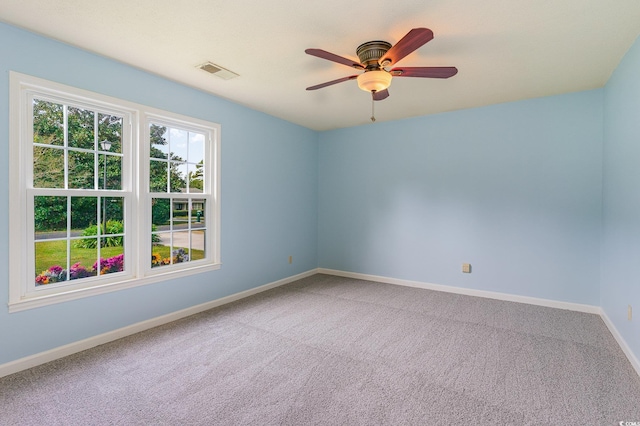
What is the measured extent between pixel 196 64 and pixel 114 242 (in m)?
1.85

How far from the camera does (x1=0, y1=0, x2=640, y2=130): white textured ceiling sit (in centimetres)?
205

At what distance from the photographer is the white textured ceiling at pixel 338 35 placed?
80.7 inches

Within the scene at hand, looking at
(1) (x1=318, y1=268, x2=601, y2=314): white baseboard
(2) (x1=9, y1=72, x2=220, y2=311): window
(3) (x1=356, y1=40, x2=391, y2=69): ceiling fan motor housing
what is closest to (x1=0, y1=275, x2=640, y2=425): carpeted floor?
(1) (x1=318, y1=268, x2=601, y2=314): white baseboard

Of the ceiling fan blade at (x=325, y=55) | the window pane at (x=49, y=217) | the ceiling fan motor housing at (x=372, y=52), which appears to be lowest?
the window pane at (x=49, y=217)

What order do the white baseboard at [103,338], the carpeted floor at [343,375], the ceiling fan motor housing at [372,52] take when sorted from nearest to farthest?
A: the carpeted floor at [343,375] < the white baseboard at [103,338] < the ceiling fan motor housing at [372,52]

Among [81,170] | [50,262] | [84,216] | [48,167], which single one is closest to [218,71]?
[81,170]

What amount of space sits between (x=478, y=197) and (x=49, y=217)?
4.68 m

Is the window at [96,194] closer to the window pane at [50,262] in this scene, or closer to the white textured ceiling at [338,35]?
the window pane at [50,262]

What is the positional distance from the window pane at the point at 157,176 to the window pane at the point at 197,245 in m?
0.65

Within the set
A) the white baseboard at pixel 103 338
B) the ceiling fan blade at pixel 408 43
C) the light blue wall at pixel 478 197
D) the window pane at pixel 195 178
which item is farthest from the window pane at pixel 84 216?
the light blue wall at pixel 478 197

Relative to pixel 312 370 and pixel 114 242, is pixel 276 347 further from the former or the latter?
pixel 114 242

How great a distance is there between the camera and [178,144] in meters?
3.50

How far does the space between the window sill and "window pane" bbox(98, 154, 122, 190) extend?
0.91 m

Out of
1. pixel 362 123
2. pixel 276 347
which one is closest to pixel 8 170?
pixel 276 347
